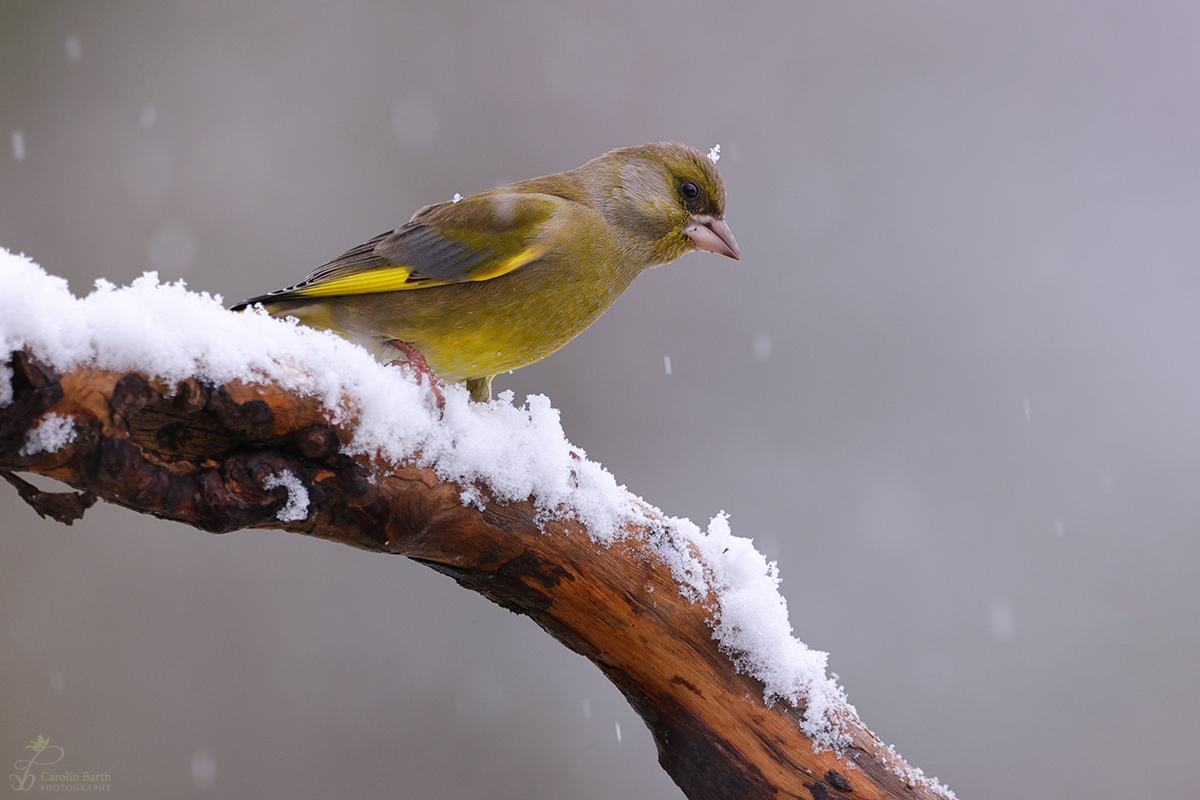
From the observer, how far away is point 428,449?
185cm

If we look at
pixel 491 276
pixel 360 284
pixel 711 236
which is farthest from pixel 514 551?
pixel 711 236

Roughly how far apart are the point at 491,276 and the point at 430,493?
0.80 m

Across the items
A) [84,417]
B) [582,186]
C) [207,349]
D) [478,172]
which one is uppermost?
[478,172]

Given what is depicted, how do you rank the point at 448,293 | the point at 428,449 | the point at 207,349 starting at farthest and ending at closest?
the point at 448,293
the point at 428,449
the point at 207,349

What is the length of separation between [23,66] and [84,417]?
4.25 m

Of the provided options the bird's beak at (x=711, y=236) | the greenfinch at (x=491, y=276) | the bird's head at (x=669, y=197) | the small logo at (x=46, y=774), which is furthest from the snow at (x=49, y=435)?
the small logo at (x=46, y=774)

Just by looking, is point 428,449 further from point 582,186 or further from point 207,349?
point 582,186

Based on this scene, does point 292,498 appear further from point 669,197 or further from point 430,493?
point 669,197

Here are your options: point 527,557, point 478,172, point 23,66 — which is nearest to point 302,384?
point 527,557

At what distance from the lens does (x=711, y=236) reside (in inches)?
110

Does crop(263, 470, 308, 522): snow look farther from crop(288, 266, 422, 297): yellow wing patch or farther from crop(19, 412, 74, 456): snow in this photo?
crop(288, 266, 422, 297): yellow wing patch

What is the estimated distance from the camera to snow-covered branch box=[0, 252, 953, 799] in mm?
1386

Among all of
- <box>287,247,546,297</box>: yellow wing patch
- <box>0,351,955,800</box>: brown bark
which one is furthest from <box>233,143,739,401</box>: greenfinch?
<box>0,351,955,800</box>: brown bark

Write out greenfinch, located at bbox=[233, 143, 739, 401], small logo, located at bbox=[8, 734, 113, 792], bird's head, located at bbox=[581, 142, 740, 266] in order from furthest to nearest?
small logo, located at bbox=[8, 734, 113, 792] < bird's head, located at bbox=[581, 142, 740, 266] < greenfinch, located at bbox=[233, 143, 739, 401]
